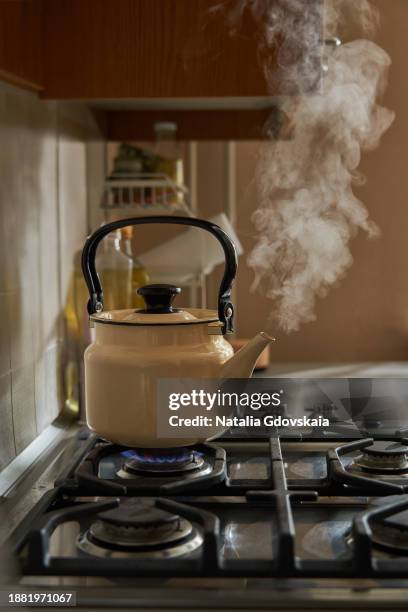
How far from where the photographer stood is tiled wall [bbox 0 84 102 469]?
117cm

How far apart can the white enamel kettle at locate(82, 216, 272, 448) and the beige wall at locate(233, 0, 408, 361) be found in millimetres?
1363

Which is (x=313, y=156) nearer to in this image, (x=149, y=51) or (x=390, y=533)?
(x=149, y=51)

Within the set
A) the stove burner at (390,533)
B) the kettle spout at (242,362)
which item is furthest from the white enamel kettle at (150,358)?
the stove burner at (390,533)

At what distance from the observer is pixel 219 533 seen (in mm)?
803

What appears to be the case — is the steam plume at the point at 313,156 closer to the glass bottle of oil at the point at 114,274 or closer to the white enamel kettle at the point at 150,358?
the glass bottle of oil at the point at 114,274

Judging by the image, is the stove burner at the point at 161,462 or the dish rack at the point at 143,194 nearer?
the stove burner at the point at 161,462

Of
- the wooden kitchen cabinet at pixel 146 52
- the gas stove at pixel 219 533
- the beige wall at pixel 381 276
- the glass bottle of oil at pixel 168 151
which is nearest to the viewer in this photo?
the gas stove at pixel 219 533

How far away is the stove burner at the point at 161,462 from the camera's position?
0.99 metres

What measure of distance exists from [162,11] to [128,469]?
27.6 inches

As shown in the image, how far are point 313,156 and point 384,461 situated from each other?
881 millimetres

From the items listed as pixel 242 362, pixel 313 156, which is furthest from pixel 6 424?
pixel 313 156

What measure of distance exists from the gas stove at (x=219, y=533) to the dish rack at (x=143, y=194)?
30.7 inches

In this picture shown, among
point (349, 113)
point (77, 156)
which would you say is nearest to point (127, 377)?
point (77, 156)

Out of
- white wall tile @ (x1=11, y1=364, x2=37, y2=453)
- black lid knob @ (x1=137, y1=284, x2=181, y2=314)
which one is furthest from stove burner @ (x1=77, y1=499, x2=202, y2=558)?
white wall tile @ (x1=11, y1=364, x2=37, y2=453)
